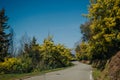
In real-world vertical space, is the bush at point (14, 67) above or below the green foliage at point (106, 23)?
below

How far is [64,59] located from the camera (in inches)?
2312

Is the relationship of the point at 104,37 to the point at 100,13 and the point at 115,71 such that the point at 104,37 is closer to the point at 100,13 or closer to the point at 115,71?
the point at 100,13

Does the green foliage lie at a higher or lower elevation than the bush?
higher

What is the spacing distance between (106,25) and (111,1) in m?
2.69

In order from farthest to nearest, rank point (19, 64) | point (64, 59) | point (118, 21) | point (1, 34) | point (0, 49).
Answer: point (64, 59) → point (1, 34) → point (0, 49) → point (19, 64) → point (118, 21)

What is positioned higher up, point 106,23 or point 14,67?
point 106,23

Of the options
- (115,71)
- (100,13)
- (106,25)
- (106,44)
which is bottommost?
(115,71)

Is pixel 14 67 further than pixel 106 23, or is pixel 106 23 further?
pixel 14 67

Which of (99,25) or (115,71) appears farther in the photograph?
(99,25)

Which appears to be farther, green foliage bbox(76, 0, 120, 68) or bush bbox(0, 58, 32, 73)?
bush bbox(0, 58, 32, 73)

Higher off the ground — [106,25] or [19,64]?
[106,25]

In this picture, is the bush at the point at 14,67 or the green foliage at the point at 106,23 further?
the bush at the point at 14,67

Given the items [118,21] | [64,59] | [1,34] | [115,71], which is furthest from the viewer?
[64,59]

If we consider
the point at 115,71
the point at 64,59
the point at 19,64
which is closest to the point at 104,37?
the point at 115,71
